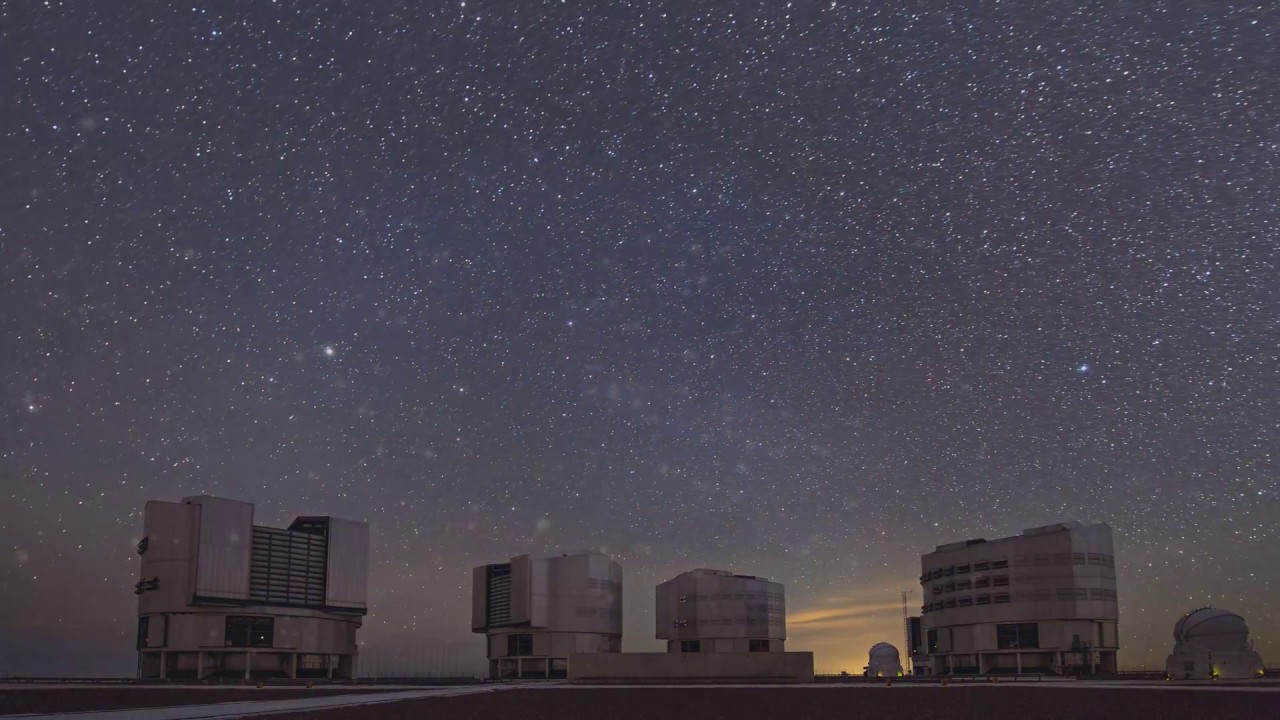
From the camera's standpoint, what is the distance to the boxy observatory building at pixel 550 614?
126 m

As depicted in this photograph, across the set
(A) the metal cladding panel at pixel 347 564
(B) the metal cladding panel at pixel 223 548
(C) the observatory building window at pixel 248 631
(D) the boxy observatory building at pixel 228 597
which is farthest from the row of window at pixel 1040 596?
(B) the metal cladding panel at pixel 223 548

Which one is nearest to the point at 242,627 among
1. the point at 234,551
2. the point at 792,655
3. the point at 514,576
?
the point at 234,551

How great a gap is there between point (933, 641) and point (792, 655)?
59.8 metres

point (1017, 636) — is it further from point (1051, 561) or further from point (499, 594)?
point (499, 594)

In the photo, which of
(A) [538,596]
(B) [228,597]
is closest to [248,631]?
(B) [228,597]

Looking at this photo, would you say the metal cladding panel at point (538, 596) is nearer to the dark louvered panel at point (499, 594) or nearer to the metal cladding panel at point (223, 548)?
the dark louvered panel at point (499, 594)

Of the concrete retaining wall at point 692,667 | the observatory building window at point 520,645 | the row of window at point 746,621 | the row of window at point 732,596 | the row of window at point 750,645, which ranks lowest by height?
the row of window at point 750,645

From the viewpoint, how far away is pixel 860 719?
1131 inches

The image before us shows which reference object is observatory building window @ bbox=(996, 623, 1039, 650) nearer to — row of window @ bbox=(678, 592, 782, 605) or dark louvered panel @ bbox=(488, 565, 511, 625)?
row of window @ bbox=(678, 592, 782, 605)

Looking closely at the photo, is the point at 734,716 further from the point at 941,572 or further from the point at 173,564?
the point at 941,572

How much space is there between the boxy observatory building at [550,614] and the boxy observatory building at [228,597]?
26198 mm

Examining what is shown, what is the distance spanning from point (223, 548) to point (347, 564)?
1545 cm

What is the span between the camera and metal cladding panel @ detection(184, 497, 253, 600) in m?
96.2

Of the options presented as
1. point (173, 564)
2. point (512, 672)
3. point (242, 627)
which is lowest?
point (512, 672)
